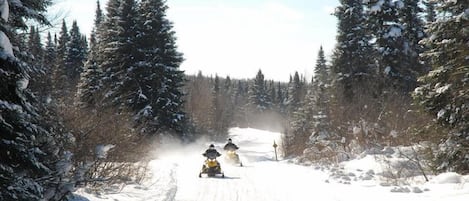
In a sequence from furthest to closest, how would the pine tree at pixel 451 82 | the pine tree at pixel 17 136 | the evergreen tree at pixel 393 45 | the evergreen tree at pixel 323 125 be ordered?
the evergreen tree at pixel 393 45 → the evergreen tree at pixel 323 125 → the pine tree at pixel 451 82 → the pine tree at pixel 17 136

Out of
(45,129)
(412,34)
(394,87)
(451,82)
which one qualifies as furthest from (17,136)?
(412,34)

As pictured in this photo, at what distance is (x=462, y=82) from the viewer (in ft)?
41.0

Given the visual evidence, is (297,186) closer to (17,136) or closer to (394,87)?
(17,136)

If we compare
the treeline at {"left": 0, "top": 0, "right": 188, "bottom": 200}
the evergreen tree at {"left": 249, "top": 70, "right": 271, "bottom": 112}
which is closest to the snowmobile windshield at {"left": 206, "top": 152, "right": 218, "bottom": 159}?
the treeline at {"left": 0, "top": 0, "right": 188, "bottom": 200}

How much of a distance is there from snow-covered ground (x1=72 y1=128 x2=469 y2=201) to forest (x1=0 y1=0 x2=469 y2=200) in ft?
2.86

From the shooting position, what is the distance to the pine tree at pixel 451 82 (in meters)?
12.5

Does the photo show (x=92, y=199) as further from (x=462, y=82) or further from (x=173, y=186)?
(x=462, y=82)

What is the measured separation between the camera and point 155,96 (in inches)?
1249

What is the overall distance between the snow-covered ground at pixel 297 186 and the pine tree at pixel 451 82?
3.08 ft

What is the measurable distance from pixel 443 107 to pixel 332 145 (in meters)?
10.6

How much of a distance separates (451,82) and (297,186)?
222 inches

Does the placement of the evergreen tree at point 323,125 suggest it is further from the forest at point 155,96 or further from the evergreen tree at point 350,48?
the evergreen tree at point 350,48

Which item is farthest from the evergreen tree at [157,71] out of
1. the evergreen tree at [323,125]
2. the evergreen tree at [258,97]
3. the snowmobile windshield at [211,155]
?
the evergreen tree at [258,97]

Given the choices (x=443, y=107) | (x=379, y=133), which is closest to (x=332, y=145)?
(x=379, y=133)
